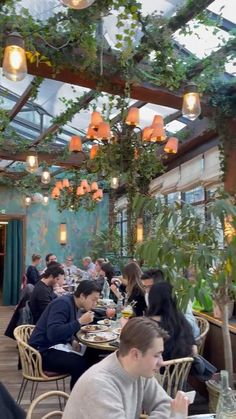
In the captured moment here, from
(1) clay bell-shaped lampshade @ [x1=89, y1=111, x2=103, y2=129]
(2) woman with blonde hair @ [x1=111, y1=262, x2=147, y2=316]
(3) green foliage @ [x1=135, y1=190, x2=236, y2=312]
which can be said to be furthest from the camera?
(1) clay bell-shaped lampshade @ [x1=89, y1=111, x2=103, y2=129]

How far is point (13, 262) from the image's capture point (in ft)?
36.7

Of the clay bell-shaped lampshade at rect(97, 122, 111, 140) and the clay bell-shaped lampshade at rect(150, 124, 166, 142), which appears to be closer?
the clay bell-shaped lampshade at rect(97, 122, 111, 140)

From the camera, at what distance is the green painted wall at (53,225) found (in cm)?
1127

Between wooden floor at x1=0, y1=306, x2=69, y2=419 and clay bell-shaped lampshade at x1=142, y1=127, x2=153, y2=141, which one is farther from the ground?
clay bell-shaped lampshade at x1=142, y1=127, x2=153, y2=141

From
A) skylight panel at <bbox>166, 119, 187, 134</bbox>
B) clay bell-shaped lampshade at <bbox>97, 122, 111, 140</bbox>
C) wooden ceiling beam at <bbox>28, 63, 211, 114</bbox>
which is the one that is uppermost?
skylight panel at <bbox>166, 119, 187, 134</bbox>

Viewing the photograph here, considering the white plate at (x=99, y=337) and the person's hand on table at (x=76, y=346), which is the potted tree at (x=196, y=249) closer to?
the white plate at (x=99, y=337)

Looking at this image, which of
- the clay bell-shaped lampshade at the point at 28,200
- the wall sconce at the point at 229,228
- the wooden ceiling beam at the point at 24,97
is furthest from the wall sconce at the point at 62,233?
the wall sconce at the point at 229,228

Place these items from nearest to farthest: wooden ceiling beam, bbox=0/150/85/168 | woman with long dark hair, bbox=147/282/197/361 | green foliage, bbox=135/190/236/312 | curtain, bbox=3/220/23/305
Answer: green foliage, bbox=135/190/236/312
woman with long dark hair, bbox=147/282/197/361
wooden ceiling beam, bbox=0/150/85/168
curtain, bbox=3/220/23/305

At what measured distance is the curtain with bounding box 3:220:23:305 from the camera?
433 inches

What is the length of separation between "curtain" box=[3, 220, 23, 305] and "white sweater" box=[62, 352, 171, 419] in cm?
971

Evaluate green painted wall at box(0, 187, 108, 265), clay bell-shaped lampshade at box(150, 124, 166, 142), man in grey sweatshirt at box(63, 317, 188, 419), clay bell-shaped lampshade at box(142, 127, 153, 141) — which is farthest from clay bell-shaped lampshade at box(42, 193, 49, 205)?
man in grey sweatshirt at box(63, 317, 188, 419)

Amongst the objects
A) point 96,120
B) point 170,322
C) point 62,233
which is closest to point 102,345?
point 170,322

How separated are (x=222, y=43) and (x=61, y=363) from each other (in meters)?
3.47

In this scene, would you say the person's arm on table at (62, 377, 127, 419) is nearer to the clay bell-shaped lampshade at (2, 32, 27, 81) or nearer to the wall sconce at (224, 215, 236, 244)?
the wall sconce at (224, 215, 236, 244)
